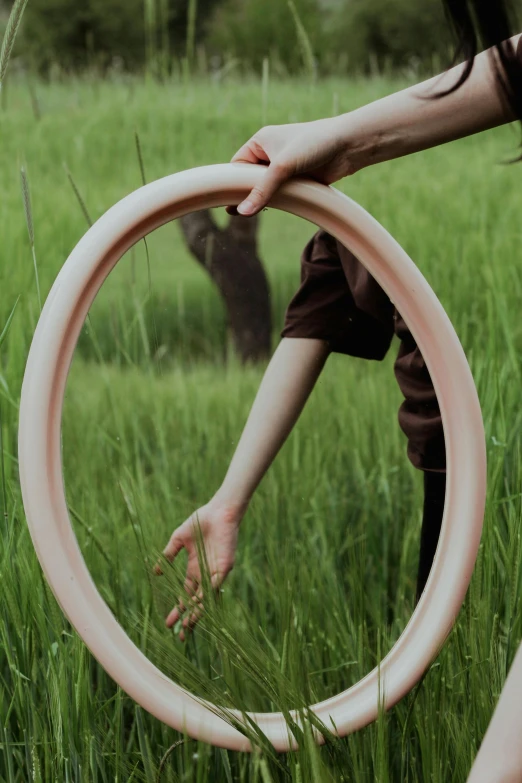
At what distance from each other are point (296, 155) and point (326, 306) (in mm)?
205

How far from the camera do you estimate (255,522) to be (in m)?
1.08

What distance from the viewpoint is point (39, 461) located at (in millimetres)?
524

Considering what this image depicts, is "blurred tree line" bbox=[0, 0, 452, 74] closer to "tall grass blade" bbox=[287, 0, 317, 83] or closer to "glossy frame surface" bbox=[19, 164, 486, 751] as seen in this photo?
"tall grass blade" bbox=[287, 0, 317, 83]

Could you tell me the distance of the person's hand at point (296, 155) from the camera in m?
0.56

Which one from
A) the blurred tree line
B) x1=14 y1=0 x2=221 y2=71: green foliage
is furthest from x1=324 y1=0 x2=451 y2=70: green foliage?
x1=14 y1=0 x2=221 y2=71: green foliage

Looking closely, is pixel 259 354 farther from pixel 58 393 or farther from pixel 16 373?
pixel 58 393

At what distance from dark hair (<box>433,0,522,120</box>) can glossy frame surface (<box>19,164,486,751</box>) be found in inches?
4.8

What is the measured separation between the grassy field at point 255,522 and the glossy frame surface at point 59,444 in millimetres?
26

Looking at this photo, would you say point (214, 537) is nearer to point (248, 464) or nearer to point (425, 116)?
point (248, 464)

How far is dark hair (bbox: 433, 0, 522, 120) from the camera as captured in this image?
1.91 ft

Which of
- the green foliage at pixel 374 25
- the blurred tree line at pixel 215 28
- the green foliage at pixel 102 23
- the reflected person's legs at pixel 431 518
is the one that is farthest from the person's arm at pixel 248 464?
the green foliage at pixel 102 23

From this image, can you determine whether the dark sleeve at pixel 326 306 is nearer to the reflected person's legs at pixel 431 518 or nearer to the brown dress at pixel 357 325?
the brown dress at pixel 357 325

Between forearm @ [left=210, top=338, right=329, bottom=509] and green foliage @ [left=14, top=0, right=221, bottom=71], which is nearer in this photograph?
forearm @ [left=210, top=338, right=329, bottom=509]

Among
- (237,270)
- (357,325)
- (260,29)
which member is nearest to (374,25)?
(260,29)
